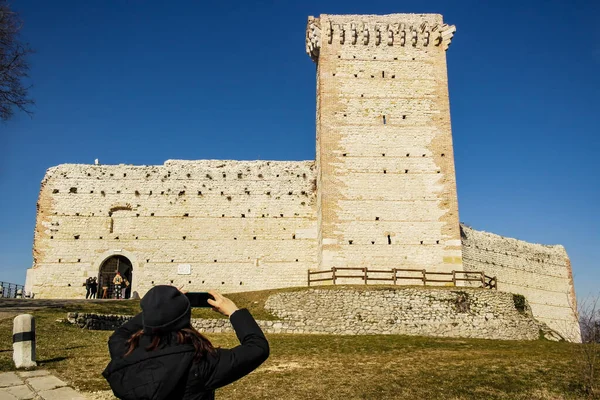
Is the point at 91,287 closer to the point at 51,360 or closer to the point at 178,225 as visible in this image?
the point at 178,225

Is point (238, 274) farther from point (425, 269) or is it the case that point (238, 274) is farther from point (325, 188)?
point (425, 269)

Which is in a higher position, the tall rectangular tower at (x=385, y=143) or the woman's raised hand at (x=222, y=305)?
the tall rectangular tower at (x=385, y=143)

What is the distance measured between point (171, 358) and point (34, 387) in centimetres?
457

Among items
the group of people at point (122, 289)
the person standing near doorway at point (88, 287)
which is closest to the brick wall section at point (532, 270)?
the group of people at point (122, 289)

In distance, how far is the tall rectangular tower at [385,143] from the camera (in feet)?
65.7

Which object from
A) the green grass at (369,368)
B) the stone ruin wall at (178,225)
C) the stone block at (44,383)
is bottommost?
the green grass at (369,368)

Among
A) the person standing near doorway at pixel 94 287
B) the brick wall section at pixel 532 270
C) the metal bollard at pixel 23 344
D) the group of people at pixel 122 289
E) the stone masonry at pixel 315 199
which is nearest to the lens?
the metal bollard at pixel 23 344

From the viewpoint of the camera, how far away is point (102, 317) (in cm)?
1400

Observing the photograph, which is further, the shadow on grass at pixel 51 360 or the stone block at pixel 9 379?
the shadow on grass at pixel 51 360

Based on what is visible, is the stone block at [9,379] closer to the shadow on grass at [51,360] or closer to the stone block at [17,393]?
the stone block at [17,393]

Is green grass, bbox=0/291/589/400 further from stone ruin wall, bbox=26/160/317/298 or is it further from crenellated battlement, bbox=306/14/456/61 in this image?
crenellated battlement, bbox=306/14/456/61

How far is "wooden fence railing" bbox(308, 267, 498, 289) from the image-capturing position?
722 inches

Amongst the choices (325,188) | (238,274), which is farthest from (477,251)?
(238,274)

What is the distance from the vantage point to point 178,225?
23078 millimetres
